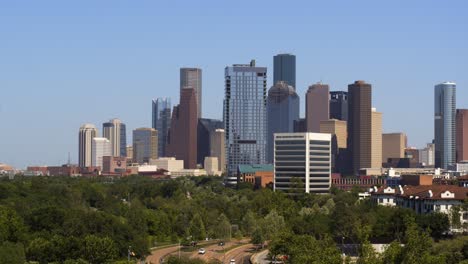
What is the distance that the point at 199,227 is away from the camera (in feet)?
443

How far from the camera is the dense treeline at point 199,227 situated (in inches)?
3319

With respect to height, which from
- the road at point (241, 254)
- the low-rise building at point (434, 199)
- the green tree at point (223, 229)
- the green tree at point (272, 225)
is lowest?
the road at point (241, 254)

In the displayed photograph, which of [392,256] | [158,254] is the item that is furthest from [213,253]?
[392,256]

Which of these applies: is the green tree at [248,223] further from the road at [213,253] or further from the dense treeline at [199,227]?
the road at [213,253]

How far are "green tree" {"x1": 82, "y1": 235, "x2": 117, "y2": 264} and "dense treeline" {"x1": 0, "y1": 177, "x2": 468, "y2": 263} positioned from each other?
0.09 meters

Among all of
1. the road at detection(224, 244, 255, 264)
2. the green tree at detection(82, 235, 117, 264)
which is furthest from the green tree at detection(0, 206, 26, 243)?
the road at detection(224, 244, 255, 264)

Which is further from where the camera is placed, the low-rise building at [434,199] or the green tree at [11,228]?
the low-rise building at [434,199]

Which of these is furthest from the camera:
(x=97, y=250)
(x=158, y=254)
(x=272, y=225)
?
(x=272, y=225)

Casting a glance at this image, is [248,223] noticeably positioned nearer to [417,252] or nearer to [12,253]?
[12,253]

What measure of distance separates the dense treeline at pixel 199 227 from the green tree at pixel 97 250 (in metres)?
0.09

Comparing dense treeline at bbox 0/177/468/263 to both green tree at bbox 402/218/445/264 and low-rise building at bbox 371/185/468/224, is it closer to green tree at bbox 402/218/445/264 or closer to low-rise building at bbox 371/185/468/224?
green tree at bbox 402/218/445/264

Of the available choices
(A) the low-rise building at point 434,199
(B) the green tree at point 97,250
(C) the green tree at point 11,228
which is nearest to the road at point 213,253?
(B) the green tree at point 97,250

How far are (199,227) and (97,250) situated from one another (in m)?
50.1

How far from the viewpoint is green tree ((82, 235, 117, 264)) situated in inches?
3334
